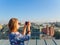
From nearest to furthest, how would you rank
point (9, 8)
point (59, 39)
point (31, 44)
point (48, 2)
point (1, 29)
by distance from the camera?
point (1, 29) → point (31, 44) → point (59, 39) → point (48, 2) → point (9, 8)

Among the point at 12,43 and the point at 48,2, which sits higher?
the point at 48,2

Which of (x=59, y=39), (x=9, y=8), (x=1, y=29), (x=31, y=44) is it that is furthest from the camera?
(x=9, y=8)

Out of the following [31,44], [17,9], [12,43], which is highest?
[17,9]

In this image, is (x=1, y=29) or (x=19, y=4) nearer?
(x=1, y=29)

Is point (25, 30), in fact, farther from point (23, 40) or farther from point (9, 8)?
point (9, 8)

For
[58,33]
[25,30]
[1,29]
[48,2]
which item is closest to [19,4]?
[48,2]

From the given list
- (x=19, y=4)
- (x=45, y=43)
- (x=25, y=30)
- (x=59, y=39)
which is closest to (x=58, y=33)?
(x=59, y=39)

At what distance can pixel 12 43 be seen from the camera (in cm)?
170

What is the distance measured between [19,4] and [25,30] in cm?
597

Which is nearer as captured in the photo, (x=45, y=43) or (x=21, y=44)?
(x=21, y=44)

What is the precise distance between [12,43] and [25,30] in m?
0.15

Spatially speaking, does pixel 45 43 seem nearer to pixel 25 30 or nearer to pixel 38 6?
pixel 25 30

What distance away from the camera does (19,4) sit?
7.64 meters

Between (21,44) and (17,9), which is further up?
(17,9)
